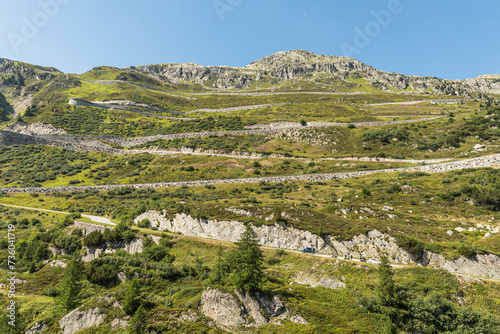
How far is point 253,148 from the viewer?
92812 mm

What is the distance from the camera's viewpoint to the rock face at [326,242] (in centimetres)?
2469

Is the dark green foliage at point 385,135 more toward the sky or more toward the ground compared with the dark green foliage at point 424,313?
more toward the sky

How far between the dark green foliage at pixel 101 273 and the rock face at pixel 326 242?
1309 centimetres

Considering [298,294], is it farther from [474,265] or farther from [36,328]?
[474,265]

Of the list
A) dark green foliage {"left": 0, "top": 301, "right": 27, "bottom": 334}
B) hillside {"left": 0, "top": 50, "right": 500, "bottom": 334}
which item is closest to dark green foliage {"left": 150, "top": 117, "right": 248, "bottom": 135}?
hillside {"left": 0, "top": 50, "right": 500, "bottom": 334}

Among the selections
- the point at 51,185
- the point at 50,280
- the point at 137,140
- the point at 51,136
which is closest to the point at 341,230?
the point at 50,280

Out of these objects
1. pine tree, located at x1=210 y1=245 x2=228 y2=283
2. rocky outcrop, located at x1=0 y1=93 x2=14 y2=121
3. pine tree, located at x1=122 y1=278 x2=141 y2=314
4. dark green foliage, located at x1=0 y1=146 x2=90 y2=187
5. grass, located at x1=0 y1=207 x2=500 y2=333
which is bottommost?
grass, located at x1=0 y1=207 x2=500 y2=333

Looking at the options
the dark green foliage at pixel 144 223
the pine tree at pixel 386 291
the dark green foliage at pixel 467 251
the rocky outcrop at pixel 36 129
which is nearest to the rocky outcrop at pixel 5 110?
the rocky outcrop at pixel 36 129

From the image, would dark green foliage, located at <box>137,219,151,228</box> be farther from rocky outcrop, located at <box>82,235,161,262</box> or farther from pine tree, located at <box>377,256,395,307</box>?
pine tree, located at <box>377,256,395,307</box>

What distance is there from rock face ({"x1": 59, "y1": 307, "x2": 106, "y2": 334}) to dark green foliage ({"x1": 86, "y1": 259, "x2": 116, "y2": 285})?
8974mm

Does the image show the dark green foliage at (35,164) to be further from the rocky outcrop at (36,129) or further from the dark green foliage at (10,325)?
the dark green foliage at (10,325)

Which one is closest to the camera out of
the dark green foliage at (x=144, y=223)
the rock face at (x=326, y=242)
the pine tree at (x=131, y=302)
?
the pine tree at (x=131, y=302)

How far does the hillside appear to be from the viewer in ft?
56.2

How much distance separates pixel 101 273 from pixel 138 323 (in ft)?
48.6
